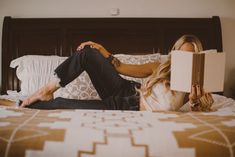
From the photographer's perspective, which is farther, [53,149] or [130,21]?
[130,21]

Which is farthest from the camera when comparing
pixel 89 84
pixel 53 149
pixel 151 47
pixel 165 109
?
pixel 151 47

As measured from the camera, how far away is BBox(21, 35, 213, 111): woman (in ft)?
5.99

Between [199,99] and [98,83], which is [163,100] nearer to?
[199,99]

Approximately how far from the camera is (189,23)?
3135mm

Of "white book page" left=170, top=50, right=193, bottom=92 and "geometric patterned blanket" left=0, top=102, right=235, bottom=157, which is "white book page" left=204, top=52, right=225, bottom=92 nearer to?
"white book page" left=170, top=50, right=193, bottom=92

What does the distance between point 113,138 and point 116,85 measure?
108 cm

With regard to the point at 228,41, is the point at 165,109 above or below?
below

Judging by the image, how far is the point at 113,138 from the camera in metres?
1.19

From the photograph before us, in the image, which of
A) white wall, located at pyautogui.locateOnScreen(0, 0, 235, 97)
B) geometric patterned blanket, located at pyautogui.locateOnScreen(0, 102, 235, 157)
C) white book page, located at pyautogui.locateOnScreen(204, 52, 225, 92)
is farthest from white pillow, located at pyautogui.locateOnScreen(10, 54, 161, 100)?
geometric patterned blanket, located at pyautogui.locateOnScreen(0, 102, 235, 157)

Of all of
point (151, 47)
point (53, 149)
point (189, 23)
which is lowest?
point (53, 149)

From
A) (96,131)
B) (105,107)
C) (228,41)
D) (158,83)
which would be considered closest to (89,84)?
(105,107)

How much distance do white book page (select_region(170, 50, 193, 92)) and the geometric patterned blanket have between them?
32 cm

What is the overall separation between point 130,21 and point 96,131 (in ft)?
6.68

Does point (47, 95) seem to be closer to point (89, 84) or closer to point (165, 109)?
point (89, 84)
